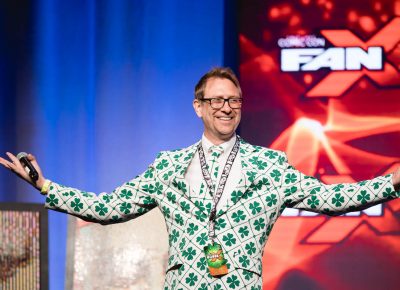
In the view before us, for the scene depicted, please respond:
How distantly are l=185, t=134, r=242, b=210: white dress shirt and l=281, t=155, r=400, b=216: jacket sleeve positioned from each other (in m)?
0.15

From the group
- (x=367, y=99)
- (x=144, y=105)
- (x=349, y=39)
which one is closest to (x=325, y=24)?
(x=349, y=39)

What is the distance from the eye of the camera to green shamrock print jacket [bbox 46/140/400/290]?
7.57 ft

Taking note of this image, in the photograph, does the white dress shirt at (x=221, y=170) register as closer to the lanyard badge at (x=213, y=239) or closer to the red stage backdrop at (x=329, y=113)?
the lanyard badge at (x=213, y=239)

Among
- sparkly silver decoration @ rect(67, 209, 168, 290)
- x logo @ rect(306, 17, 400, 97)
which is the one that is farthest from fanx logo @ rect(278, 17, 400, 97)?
sparkly silver decoration @ rect(67, 209, 168, 290)

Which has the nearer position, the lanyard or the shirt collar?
the lanyard

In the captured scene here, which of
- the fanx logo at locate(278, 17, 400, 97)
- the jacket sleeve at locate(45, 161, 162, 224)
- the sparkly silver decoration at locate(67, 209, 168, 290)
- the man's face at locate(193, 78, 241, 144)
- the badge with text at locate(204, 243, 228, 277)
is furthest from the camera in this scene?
the fanx logo at locate(278, 17, 400, 97)

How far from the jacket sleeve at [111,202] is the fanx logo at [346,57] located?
2133 millimetres

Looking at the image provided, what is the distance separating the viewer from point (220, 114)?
2385 millimetres

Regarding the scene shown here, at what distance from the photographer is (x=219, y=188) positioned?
236 cm

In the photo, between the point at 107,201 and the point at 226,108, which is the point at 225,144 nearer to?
the point at 226,108

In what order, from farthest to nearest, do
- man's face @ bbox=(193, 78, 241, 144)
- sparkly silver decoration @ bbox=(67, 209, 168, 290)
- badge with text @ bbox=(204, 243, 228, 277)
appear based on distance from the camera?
sparkly silver decoration @ bbox=(67, 209, 168, 290) < man's face @ bbox=(193, 78, 241, 144) < badge with text @ bbox=(204, 243, 228, 277)

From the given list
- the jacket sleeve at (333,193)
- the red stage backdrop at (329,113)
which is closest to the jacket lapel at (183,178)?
the jacket sleeve at (333,193)

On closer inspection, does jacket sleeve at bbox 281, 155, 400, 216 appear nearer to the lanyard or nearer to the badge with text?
the lanyard

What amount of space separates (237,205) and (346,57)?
2.31 meters
